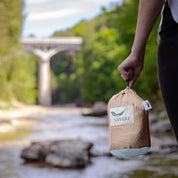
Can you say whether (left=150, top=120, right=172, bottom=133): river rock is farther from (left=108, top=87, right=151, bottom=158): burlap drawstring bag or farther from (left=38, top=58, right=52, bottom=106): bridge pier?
(left=38, top=58, right=52, bottom=106): bridge pier

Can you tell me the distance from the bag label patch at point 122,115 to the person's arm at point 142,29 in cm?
9

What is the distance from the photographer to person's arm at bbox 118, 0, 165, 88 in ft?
2.59

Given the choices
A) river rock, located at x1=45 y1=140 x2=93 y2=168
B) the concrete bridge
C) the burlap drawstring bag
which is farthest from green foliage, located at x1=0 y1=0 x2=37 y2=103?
the burlap drawstring bag

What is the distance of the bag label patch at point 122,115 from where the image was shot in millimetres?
911

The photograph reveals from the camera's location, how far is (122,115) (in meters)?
0.92

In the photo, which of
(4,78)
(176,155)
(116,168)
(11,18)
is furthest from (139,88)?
(11,18)

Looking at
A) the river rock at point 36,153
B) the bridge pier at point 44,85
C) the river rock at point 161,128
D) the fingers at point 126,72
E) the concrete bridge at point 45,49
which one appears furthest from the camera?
the bridge pier at point 44,85

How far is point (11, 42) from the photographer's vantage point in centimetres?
2138

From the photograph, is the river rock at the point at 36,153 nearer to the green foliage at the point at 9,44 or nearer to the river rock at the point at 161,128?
the river rock at the point at 161,128

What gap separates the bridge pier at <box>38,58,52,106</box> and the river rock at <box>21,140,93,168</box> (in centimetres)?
2969

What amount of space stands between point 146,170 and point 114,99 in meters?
4.35

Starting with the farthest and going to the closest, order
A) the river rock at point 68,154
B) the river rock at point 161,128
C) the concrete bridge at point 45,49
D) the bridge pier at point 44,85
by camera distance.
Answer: the bridge pier at point 44,85 < the concrete bridge at point 45,49 < the river rock at point 161,128 < the river rock at point 68,154

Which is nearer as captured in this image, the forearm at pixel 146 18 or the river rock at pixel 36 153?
the forearm at pixel 146 18

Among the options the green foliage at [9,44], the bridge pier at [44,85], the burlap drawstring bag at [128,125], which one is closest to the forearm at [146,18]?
the burlap drawstring bag at [128,125]
